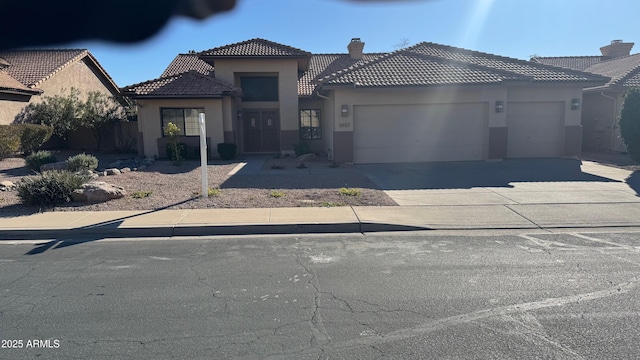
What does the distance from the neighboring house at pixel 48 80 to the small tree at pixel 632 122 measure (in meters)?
21.6

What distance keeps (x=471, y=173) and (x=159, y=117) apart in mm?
13635

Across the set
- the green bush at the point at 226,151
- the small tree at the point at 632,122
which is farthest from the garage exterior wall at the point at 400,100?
the green bush at the point at 226,151

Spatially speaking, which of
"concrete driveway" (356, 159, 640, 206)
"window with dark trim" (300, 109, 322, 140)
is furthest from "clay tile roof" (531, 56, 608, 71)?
"window with dark trim" (300, 109, 322, 140)

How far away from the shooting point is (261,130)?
22.0 m

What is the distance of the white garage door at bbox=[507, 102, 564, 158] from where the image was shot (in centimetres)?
1709

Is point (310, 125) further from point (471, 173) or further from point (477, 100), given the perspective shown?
point (471, 173)

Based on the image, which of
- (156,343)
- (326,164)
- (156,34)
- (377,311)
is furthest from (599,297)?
(326,164)

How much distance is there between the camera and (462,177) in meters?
13.0

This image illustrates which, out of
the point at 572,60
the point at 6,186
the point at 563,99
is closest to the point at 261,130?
the point at 6,186

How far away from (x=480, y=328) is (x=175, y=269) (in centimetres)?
376

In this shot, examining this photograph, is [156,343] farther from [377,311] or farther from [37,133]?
[37,133]

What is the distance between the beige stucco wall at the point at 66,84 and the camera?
817 inches

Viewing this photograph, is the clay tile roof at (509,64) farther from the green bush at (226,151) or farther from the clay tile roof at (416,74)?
the green bush at (226,151)

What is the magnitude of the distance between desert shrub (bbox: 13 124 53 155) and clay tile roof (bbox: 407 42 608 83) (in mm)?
18322
